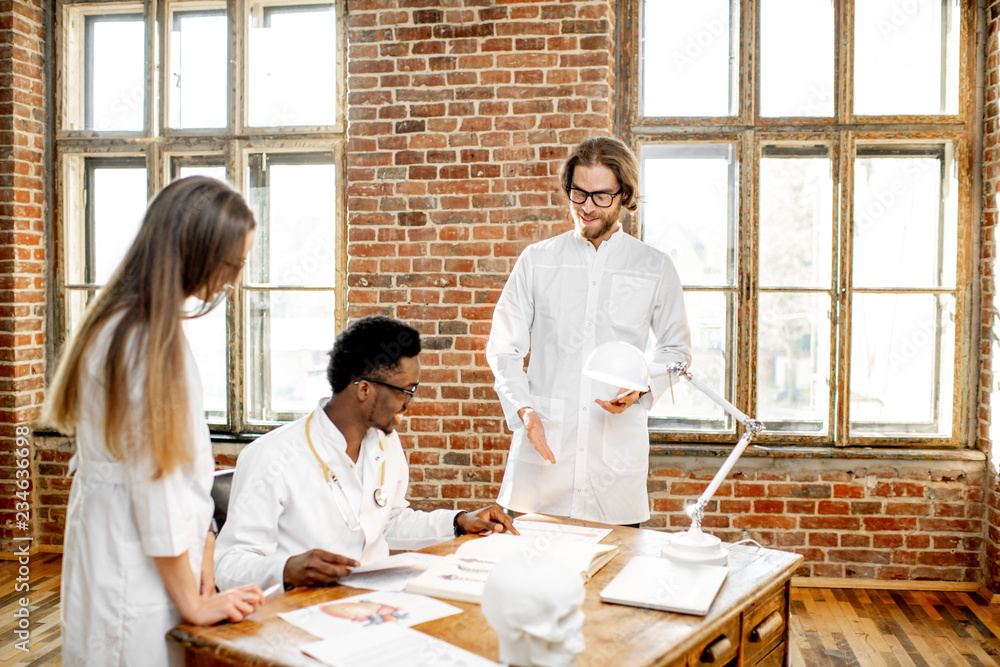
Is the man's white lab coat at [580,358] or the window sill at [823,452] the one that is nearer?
the man's white lab coat at [580,358]

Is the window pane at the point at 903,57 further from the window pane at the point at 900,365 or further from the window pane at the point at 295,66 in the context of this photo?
the window pane at the point at 295,66

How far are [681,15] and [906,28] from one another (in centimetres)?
108

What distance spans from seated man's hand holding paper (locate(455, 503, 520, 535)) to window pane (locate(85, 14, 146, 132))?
3.36 meters

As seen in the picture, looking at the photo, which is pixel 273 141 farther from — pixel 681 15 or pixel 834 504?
pixel 834 504

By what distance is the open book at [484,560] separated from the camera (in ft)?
5.11

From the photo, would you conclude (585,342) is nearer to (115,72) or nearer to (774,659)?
(774,659)

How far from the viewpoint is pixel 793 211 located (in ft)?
12.5

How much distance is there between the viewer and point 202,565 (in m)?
1.43

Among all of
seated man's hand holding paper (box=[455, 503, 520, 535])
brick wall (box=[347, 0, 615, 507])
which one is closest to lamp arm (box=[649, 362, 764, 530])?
seated man's hand holding paper (box=[455, 503, 520, 535])

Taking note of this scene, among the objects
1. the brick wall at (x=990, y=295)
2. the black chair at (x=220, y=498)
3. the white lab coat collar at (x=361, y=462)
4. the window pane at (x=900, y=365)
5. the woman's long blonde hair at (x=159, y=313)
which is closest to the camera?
the woman's long blonde hair at (x=159, y=313)

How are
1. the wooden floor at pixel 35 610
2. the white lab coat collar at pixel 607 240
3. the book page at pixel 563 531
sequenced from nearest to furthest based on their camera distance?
the book page at pixel 563 531, the white lab coat collar at pixel 607 240, the wooden floor at pixel 35 610

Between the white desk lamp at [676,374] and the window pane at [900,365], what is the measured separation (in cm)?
231
